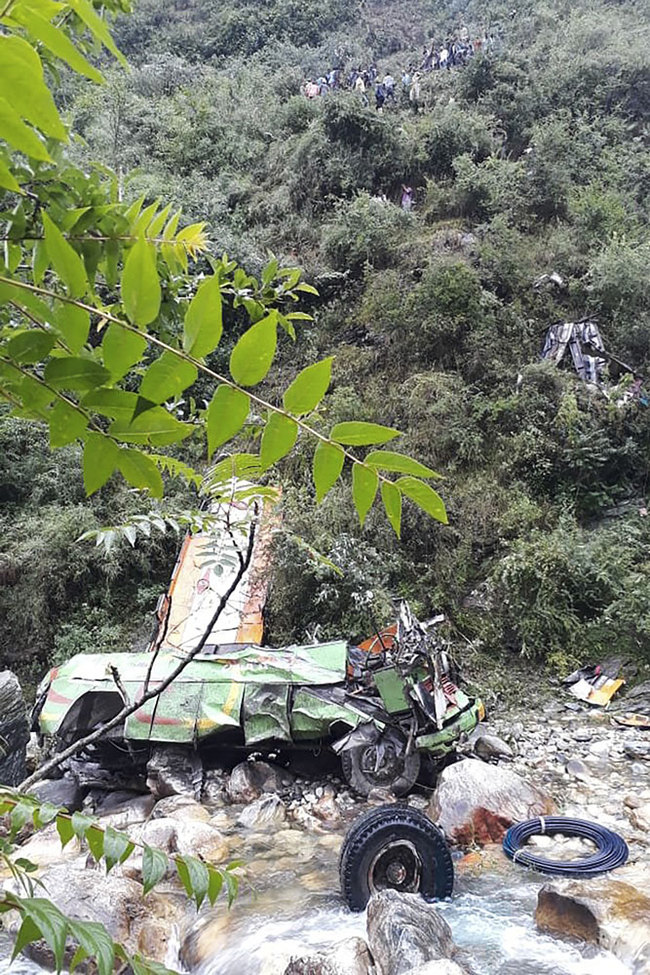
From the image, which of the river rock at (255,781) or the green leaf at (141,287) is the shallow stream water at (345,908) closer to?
the river rock at (255,781)

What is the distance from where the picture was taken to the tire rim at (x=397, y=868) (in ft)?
10.9

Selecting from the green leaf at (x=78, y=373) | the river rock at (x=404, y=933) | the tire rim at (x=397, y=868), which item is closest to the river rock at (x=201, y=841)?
the tire rim at (x=397, y=868)

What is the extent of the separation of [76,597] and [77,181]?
725cm

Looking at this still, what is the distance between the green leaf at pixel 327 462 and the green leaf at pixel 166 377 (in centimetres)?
10

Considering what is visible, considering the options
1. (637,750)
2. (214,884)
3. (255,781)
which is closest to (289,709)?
(255,781)

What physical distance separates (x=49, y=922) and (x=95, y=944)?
5 cm

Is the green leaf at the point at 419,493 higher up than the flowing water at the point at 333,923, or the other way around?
the green leaf at the point at 419,493

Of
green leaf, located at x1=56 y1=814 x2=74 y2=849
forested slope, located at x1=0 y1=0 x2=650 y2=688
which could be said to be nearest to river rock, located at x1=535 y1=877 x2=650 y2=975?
forested slope, located at x1=0 y1=0 x2=650 y2=688

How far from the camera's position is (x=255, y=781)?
461 centimetres

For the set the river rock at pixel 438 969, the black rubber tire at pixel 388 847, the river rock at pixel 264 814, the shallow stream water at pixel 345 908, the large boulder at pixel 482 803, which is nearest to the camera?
the river rock at pixel 438 969

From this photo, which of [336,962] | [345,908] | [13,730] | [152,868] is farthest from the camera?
[13,730]

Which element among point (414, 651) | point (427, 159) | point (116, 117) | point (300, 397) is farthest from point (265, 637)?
point (116, 117)

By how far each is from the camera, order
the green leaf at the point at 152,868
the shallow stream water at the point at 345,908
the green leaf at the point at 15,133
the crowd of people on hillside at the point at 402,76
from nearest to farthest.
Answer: the green leaf at the point at 15,133 → the green leaf at the point at 152,868 → the shallow stream water at the point at 345,908 → the crowd of people on hillside at the point at 402,76

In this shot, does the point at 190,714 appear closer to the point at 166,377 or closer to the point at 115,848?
the point at 115,848
